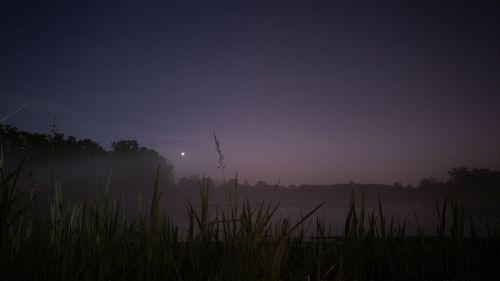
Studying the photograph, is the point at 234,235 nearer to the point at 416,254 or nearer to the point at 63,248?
the point at 63,248

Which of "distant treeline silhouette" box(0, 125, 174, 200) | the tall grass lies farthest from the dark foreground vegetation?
"distant treeline silhouette" box(0, 125, 174, 200)

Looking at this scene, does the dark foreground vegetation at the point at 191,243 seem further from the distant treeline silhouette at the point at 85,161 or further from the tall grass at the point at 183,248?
the distant treeline silhouette at the point at 85,161

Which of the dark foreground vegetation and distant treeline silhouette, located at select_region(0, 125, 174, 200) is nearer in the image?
the dark foreground vegetation

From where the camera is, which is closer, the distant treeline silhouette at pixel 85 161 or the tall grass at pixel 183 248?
the tall grass at pixel 183 248

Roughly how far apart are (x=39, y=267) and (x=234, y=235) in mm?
1638


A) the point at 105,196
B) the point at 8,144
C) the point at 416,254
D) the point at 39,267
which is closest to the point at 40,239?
the point at 39,267

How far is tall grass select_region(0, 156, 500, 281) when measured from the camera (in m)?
2.30

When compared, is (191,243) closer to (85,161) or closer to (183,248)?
(183,248)

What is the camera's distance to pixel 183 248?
3.40 m

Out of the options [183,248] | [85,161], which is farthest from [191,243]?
[85,161]

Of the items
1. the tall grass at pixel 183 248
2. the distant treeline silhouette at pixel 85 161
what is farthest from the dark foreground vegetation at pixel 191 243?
the distant treeline silhouette at pixel 85 161

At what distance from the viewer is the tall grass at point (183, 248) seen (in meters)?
2.30

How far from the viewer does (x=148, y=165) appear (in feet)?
452

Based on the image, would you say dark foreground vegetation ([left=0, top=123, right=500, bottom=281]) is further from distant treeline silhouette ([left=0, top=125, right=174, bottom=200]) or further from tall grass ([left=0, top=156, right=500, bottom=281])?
distant treeline silhouette ([left=0, top=125, right=174, bottom=200])
